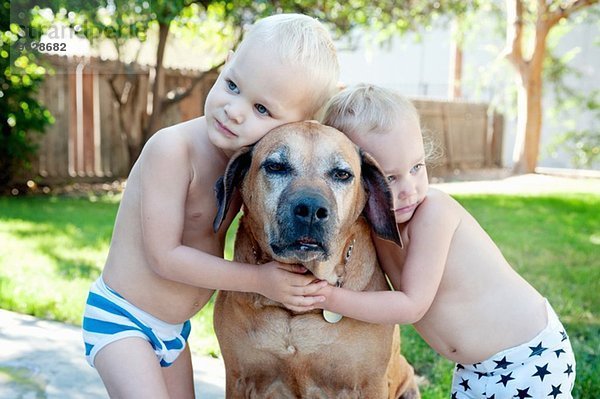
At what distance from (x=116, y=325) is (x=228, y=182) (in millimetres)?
719

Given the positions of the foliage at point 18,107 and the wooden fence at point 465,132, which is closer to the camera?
the foliage at point 18,107

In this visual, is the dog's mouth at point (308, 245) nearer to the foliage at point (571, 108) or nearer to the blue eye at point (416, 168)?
the blue eye at point (416, 168)

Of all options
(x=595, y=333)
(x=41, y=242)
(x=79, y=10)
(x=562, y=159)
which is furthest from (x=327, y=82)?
(x=562, y=159)

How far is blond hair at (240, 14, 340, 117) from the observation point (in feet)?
8.14

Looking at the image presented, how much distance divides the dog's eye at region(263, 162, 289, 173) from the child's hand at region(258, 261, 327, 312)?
343 mm

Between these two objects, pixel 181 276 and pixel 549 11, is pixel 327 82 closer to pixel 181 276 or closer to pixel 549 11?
pixel 181 276

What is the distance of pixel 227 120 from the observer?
251 cm

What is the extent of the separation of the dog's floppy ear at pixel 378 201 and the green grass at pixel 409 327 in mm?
1292

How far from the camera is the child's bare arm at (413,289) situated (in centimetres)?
253

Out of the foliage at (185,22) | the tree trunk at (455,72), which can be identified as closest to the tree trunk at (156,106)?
the foliage at (185,22)

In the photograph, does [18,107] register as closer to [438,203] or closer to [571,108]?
[438,203]

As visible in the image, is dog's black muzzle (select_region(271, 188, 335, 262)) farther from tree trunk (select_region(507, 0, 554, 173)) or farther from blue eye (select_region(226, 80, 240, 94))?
tree trunk (select_region(507, 0, 554, 173))

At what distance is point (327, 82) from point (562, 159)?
744 inches

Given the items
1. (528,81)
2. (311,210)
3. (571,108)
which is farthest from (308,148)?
(571,108)
